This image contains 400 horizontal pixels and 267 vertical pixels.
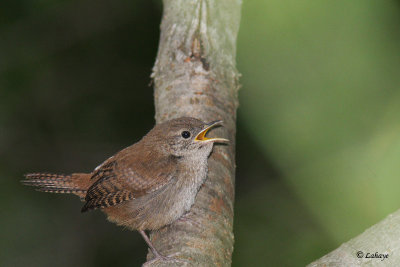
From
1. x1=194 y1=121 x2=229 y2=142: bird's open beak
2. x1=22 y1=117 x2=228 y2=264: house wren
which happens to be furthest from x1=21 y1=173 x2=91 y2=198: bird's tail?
x1=194 y1=121 x2=229 y2=142: bird's open beak

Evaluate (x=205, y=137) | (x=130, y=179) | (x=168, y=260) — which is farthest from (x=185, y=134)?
(x=168, y=260)

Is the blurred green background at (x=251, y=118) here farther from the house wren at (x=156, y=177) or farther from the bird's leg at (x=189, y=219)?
the bird's leg at (x=189, y=219)

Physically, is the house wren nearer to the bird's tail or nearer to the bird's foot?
the bird's tail

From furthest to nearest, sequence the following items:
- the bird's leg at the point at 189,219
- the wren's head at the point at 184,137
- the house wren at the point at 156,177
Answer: the wren's head at the point at 184,137
the house wren at the point at 156,177
the bird's leg at the point at 189,219

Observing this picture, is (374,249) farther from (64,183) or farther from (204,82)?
(64,183)

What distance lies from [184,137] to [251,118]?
128 centimetres

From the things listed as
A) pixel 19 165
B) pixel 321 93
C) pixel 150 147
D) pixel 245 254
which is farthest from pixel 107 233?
pixel 321 93

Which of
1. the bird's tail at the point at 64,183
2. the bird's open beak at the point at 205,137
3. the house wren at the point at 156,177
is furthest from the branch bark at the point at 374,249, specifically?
the bird's tail at the point at 64,183

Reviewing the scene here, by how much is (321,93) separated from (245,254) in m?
1.77

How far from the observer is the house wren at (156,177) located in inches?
147

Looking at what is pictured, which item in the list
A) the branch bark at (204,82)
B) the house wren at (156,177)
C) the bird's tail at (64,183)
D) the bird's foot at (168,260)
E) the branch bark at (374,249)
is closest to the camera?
the branch bark at (374,249)

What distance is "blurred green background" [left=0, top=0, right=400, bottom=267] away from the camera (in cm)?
315

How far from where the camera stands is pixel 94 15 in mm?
6500

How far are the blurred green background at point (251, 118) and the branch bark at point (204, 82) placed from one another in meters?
0.31
